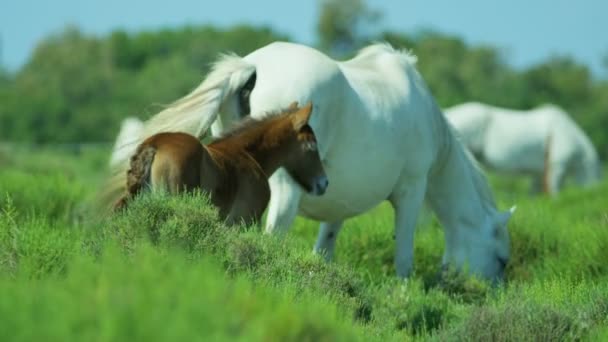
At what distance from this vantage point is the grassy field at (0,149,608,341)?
3.59 meters

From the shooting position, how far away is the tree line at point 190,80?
48.1 m

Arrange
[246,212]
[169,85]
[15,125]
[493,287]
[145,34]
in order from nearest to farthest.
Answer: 1. [246,212]
2. [493,287]
3. [15,125]
4. [169,85]
5. [145,34]

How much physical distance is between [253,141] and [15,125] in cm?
4211

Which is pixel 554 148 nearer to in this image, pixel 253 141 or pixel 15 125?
pixel 253 141

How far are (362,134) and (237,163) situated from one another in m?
1.46

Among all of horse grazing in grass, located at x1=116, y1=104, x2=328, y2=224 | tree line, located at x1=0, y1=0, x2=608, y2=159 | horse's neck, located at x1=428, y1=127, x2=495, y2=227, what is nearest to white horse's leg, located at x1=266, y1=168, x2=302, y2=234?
horse grazing in grass, located at x1=116, y1=104, x2=328, y2=224

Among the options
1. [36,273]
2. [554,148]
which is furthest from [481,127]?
[36,273]

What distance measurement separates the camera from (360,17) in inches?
2314

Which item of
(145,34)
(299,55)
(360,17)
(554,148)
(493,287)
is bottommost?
(145,34)

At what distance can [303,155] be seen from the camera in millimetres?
7707

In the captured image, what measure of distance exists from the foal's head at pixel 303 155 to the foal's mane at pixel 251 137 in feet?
0.15

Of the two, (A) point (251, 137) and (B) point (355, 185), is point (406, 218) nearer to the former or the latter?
(B) point (355, 185)

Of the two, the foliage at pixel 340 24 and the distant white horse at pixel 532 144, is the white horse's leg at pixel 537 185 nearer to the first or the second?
the distant white horse at pixel 532 144

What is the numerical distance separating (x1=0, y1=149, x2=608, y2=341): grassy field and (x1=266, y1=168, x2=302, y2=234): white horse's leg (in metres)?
0.66
